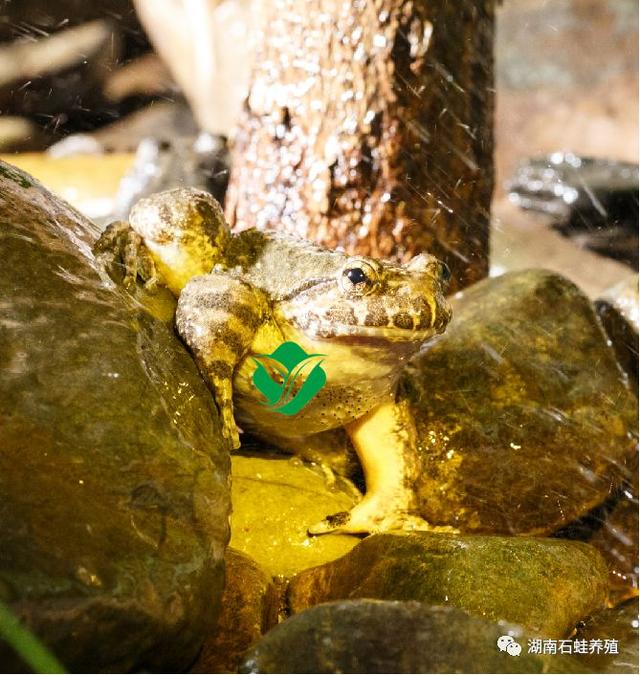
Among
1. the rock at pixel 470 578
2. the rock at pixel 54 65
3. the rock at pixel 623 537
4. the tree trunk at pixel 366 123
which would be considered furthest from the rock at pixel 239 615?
the rock at pixel 54 65

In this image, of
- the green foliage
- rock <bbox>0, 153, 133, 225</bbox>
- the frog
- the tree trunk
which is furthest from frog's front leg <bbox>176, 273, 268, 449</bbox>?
Result: rock <bbox>0, 153, 133, 225</bbox>

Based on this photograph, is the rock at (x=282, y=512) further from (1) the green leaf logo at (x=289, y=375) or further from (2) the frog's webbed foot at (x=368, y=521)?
(1) the green leaf logo at (x=289, y=375)

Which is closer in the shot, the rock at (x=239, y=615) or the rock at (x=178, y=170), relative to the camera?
the rock at (x=239, y=615)

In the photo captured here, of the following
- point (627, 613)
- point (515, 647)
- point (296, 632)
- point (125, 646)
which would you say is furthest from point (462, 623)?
point (627, 613)

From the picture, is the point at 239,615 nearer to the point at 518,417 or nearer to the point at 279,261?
the point at 279,261

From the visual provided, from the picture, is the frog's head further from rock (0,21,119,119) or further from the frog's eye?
rock (0,21,119,119)
